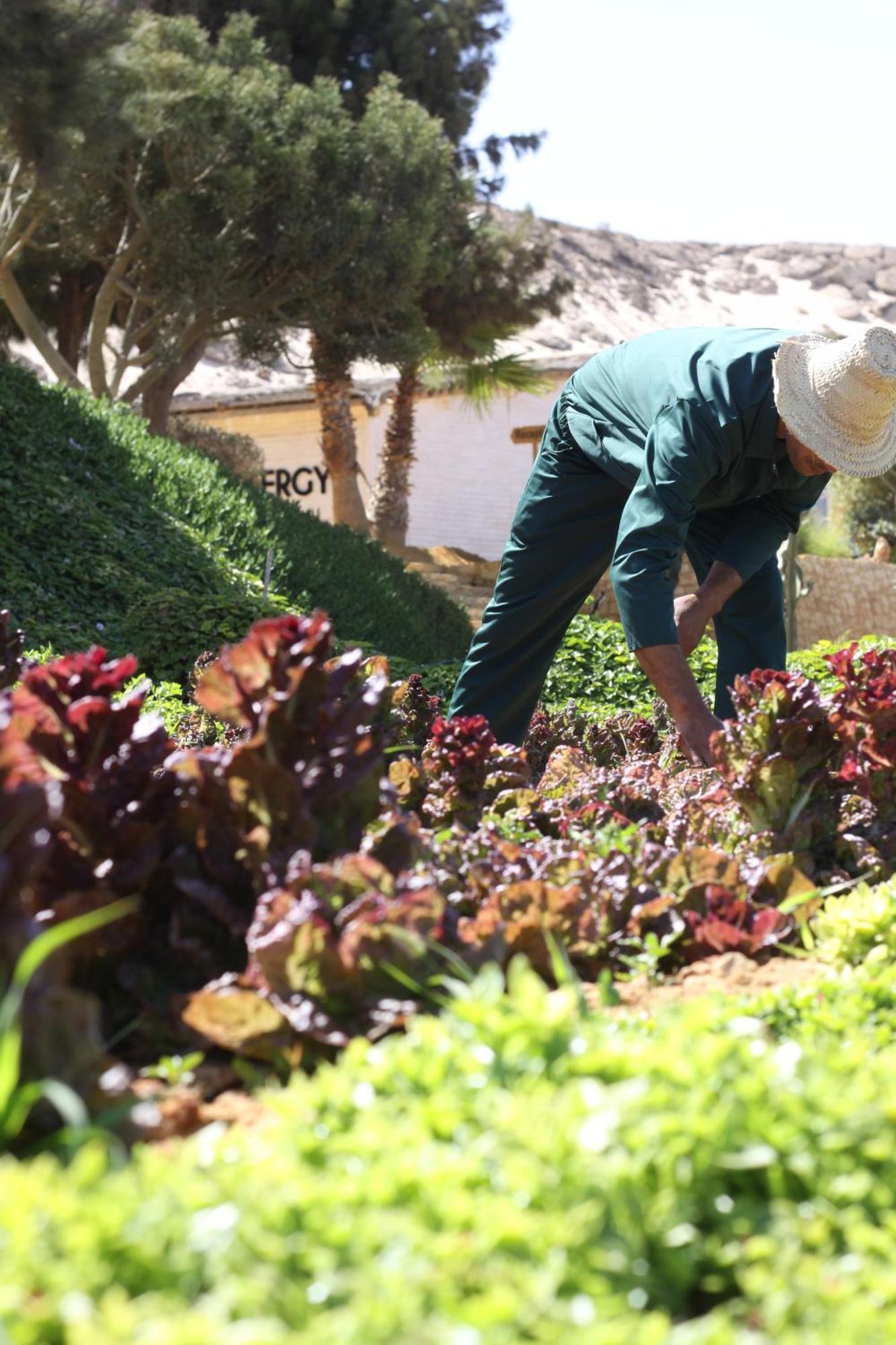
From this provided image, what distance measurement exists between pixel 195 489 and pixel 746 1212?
12.0 meters

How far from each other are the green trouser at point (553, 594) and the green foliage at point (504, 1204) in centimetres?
332

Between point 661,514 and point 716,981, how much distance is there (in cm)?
188

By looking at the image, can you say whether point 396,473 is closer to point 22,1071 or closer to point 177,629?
point 177,629

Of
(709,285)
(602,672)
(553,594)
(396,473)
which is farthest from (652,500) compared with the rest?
(709,285)

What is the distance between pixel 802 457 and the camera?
4352 millimetres

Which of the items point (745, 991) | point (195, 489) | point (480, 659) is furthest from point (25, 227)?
point (745, 991)

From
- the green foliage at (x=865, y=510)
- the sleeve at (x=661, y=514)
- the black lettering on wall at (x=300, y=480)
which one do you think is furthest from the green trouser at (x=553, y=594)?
the green foliage at (x=865, y=510)

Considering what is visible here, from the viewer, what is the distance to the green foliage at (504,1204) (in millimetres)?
1172

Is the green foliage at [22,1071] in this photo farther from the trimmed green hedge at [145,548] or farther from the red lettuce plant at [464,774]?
the trimmed green hedge at [145,548]

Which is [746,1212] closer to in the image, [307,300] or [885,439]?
[885,439]

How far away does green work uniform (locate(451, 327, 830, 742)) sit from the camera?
13.3 feet

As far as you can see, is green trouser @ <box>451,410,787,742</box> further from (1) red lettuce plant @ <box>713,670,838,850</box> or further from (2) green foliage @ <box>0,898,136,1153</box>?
(2) green foliage @ <box>0,898,136,1153</box>

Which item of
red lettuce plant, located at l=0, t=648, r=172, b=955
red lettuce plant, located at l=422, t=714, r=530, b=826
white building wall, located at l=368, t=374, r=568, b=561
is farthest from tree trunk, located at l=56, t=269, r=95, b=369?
red lettuce plant, located at l=0, t=648, r=172, b=955

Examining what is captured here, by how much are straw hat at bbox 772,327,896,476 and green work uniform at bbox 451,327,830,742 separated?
0.26 feet
